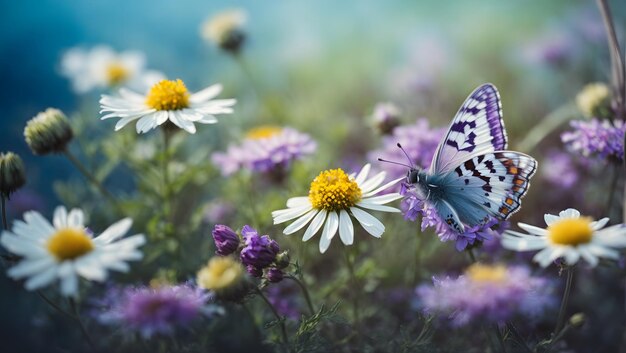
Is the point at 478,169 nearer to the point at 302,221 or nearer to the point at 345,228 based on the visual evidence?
the point at 345,228

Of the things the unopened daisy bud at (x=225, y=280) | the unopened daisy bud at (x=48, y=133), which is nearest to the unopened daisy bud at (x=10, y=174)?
the unopened daisy bud at (x=48, y=133)

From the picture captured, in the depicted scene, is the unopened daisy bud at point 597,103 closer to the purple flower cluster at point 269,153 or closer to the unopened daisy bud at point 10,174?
the purple flower cluster at point 269,153

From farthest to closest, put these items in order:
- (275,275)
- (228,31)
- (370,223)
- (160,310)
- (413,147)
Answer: (228,31) < (413,147) < (370,223) < (275,275) < (160,310)

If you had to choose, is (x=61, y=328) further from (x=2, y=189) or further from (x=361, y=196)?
(x=361, y=196)

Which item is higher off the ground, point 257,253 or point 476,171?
point 476,171

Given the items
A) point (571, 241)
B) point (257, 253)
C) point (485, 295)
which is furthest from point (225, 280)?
point (571, 241)

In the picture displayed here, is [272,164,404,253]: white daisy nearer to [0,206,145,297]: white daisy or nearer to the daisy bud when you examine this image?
the daisy bud

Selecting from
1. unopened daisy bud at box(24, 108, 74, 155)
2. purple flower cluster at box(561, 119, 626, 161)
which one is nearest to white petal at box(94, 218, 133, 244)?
unopened daisy bud at box(24, 108, 74, 155)

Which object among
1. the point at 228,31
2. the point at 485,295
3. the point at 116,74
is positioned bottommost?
the point at 485,295
